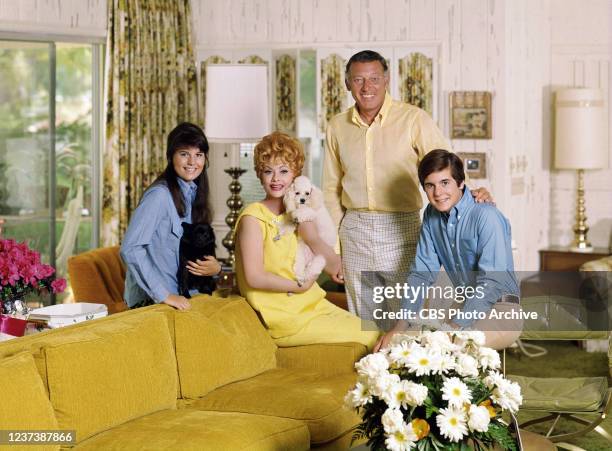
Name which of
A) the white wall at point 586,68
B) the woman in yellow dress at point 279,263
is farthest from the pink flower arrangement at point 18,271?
the white wall at point 586,68

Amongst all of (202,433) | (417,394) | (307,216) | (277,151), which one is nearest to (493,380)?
(417,394)

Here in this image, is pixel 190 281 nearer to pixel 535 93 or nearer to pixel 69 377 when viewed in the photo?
pixel 69 377

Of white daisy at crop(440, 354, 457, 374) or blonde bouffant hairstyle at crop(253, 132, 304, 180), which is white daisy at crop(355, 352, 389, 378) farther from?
blonde bouffant hairstyle at crop(253, 132, 304, 180)

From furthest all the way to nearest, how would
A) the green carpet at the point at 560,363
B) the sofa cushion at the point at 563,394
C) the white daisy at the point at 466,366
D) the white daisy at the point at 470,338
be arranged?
the green carpet at the point at 560,363 < the sofa cushion at the point at 563,394 < the white daisy at the point at 470,338 < the white daisy at the point at 466,366

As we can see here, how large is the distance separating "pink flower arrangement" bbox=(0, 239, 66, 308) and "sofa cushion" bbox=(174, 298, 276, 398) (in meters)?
0.57

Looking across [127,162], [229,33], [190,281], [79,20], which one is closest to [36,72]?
[79,20]

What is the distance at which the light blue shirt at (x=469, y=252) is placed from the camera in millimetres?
3865

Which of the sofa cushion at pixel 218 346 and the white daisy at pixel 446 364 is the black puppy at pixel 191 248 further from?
the white daisy at pixel 446 364

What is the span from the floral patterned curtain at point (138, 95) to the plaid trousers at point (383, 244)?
2.97 meters

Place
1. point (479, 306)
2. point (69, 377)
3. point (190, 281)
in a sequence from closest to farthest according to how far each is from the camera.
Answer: point (69, 377), point (479, 306), point (190, 281)

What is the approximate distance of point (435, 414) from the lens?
2.77m

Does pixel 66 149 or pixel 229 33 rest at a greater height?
pixel 229 33

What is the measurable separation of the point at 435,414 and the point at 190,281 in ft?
5.82

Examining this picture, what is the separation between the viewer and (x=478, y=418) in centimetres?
269
